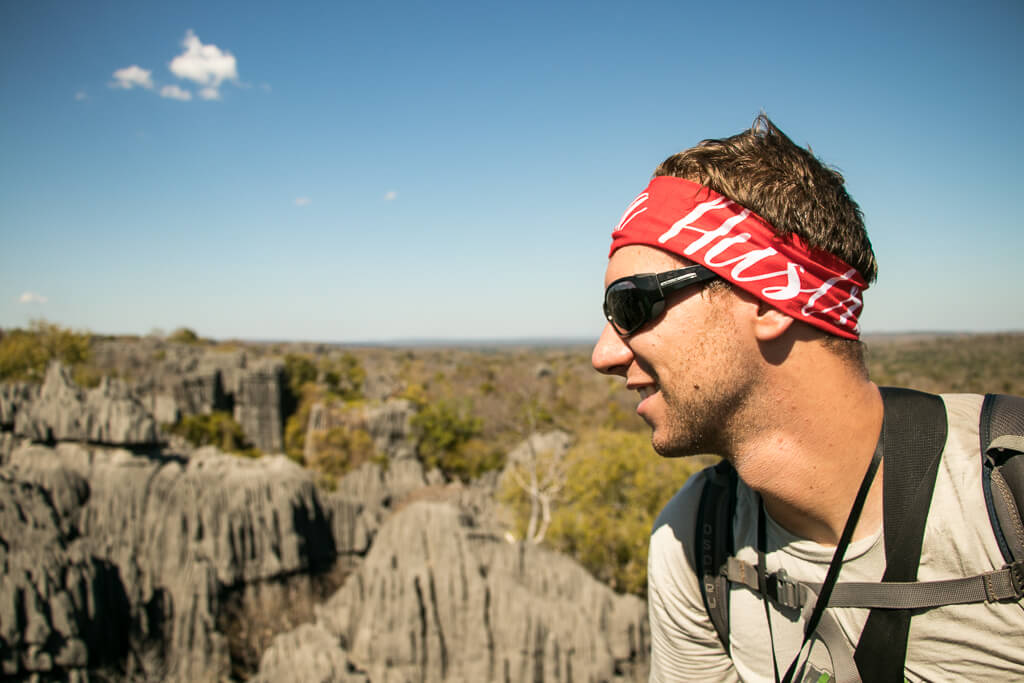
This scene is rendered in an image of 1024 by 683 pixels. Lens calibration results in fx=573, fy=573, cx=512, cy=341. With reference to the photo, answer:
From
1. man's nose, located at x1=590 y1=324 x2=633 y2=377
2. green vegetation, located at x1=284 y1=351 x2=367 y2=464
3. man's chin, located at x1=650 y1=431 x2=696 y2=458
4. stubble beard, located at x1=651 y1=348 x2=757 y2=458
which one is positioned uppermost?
man's nose, located at x1=590 y1=324 x2=633 y2=377

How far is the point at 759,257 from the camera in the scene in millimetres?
1082

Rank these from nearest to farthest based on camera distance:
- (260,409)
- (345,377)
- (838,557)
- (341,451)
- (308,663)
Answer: (838,557) → (308,663) → (341,451) → (260,409) → (345,377)

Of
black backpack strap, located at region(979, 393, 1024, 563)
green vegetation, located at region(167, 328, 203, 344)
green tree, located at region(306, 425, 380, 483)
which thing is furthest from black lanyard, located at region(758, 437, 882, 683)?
green vegetation, located at region(167, 328, 203, 344)

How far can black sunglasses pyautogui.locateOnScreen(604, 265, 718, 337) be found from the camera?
1108mm

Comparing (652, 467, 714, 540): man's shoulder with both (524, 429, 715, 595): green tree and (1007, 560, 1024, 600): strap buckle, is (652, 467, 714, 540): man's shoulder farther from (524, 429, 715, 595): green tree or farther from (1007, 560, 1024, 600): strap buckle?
(524, 429, 715, 595): green tree

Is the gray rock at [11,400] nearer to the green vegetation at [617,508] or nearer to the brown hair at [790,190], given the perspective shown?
the green vegetation at [617,508]

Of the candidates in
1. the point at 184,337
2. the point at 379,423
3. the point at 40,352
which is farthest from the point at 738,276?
the point at 184,337

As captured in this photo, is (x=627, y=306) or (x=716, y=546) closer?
(x=627, y=306)

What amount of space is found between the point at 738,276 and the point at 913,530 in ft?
1.77

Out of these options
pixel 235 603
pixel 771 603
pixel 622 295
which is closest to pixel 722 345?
pixel 622 295

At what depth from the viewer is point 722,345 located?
1093 millimetres

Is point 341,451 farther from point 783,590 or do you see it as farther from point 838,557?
point 838,557

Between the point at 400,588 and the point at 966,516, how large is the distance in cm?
1115

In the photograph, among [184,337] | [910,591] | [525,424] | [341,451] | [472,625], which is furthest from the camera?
[184,337]
